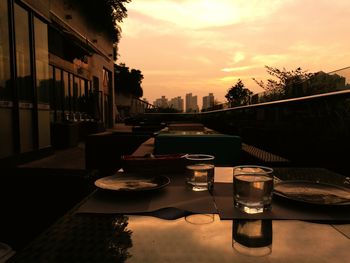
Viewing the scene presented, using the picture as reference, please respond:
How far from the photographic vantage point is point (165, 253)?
584 millimetres

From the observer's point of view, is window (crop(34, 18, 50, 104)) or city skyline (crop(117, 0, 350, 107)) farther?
window (crop(34, 18, 50, 104))

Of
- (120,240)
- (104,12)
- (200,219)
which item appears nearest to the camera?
(120,240)

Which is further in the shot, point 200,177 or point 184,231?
point 200,177

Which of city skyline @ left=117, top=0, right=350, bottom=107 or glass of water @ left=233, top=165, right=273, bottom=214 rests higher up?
city skyline @ left=117, top=0, right=350, bottom=107

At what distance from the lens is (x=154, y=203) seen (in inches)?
36.1

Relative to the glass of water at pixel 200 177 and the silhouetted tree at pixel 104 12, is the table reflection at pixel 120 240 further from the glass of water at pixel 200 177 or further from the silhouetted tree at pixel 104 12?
the silhouetted tree at pixel 104 12

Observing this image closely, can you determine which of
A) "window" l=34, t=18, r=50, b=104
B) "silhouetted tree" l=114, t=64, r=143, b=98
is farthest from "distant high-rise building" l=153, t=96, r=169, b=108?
"window" l=34, t=18, r=50, b=104

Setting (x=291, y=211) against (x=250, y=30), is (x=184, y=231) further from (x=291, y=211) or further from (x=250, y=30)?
(x=250, y=30)

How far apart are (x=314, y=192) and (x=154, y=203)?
0.52 meters

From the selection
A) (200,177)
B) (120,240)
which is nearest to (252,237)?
(120,240)

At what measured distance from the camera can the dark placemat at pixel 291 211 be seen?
802mm

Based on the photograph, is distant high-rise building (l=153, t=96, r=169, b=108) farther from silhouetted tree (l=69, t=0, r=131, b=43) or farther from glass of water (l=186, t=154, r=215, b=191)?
glass of water (l=186, t=154, r=215, b=191)

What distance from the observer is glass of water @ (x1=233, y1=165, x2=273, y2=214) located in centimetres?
85

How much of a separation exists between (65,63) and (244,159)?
9082 mm
